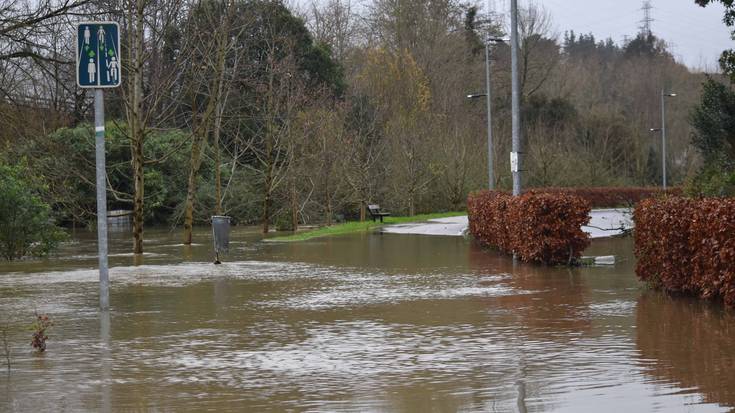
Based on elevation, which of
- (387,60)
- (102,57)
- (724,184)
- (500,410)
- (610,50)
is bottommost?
(500,410)

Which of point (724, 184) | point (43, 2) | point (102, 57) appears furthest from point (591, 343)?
point (724, 184)

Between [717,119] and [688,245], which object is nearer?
[688,245]

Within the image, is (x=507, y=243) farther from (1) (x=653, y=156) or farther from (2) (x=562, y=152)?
(1) (x=653, y=156)

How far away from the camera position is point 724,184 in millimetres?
25531

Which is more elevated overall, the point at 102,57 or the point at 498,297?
the point at 102,57

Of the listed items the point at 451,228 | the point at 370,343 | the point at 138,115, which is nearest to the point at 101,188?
the point at 370,343

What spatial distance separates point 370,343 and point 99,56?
5.96m

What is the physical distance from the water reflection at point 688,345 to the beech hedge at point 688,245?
374 millimetres

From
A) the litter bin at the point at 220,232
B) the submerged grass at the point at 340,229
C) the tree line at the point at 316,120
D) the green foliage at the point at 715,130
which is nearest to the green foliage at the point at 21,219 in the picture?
the tree line at the point at 316,120

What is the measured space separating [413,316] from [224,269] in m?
9.65

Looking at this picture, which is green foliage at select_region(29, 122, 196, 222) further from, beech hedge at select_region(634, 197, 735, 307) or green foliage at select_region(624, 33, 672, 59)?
green foliage at select_region(624, 33, 672, 59)

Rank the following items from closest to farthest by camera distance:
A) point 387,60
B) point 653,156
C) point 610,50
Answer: point 387,60 < point 653,156 < point 610,50

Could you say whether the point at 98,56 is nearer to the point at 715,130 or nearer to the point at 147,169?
the point at 715,130

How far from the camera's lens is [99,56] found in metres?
14.2
